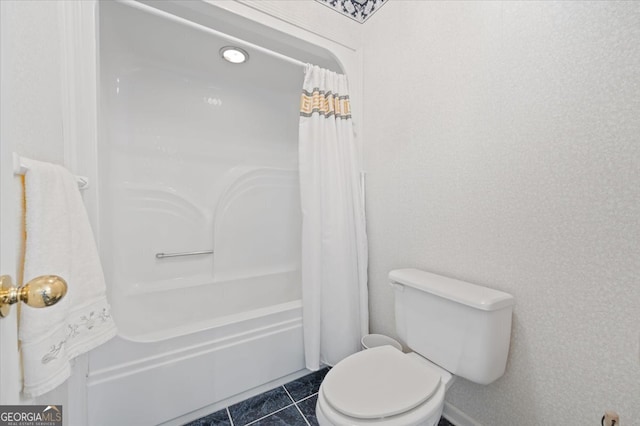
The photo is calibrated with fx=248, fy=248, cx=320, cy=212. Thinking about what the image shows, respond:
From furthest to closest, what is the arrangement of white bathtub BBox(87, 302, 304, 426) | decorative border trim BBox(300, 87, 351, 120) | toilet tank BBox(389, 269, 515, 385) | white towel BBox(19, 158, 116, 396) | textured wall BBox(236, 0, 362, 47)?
decorative border trim BBox(300, 87, 351, 120)
textured wall BBox(236, 0, 362, 47)
white bathtub BBox(87, 302, 304, 426)
toilet tank BBox(389, 269, 515, 385)
white towel BBox(19, 158, 116, 396)

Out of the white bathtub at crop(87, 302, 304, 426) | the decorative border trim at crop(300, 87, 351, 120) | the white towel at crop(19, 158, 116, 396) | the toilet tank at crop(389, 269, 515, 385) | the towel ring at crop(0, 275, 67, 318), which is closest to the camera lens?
the towel ring at crop(0, 275, 67, 318)

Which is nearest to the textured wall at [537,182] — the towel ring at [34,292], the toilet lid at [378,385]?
the toilet lid at [378,385]

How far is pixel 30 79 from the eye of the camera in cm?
73

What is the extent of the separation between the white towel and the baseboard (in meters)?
1.50

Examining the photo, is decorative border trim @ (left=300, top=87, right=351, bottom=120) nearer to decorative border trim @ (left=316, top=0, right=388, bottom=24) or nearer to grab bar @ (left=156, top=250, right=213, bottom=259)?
decorative border trim @ (left=316, top=0, right=388, bottom=24)

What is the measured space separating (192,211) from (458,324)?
5.80ft

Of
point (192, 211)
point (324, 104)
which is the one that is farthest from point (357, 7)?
point (192, 211)

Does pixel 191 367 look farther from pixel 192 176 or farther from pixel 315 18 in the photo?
pixel 315 18

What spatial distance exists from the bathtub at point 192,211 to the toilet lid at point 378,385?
1.85ft

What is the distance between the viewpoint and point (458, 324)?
95 cm

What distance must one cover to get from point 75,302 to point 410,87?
66.3 inches

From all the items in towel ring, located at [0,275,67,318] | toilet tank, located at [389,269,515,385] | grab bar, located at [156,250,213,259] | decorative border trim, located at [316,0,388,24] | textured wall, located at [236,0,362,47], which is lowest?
toilet tank, located at [389,269,515,385]

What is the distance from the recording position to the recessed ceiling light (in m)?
1.50

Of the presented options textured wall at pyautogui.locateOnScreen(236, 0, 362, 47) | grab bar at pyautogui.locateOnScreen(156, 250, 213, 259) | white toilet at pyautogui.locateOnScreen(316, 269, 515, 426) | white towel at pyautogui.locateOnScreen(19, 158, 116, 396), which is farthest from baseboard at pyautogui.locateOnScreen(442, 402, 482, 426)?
textured wall at pyautogui.locateOnScreen(236, 0, 362, 47)
